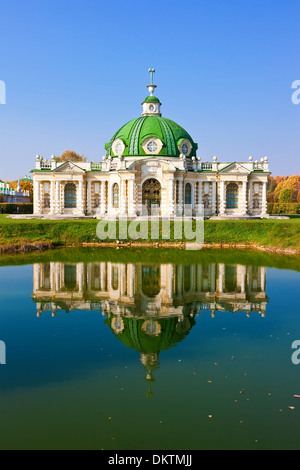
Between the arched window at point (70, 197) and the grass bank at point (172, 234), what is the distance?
10.8 metres

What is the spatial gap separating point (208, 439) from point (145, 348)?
4437 millimetres

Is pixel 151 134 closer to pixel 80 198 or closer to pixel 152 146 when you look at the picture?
pixel 152 146

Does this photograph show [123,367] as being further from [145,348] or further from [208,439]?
[208,439]

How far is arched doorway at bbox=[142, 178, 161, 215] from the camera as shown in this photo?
44.3 m

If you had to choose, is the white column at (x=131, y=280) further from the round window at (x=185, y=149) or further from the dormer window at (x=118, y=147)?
the round window at (x=185, y=149)

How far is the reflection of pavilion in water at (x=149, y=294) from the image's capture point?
13344mm

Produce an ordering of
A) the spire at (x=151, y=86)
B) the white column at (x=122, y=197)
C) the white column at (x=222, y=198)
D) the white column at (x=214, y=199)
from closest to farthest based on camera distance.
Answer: the white column at (x=122, y=197) < the white column at (x=222, y=198) < the white column at (x=214, y=199) < the spire at (x=151, y=86)

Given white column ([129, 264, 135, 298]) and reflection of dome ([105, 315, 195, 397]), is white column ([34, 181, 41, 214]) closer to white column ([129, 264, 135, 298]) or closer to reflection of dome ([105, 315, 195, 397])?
white column ([129, 264, 135, 298])

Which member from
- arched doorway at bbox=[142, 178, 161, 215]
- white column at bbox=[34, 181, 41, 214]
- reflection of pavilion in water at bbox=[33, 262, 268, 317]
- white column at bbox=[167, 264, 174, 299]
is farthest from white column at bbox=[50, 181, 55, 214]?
white column at bbox=[167, 264, 174, 299]

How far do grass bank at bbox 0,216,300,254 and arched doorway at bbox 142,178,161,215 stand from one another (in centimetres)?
864

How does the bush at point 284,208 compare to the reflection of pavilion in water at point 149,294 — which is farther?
the bush at point 284,208

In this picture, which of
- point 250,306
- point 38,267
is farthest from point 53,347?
point 38,267

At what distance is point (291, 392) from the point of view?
30.4 ft

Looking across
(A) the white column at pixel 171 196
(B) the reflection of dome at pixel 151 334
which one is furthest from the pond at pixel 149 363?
(A) the white column at pixel 171 196
